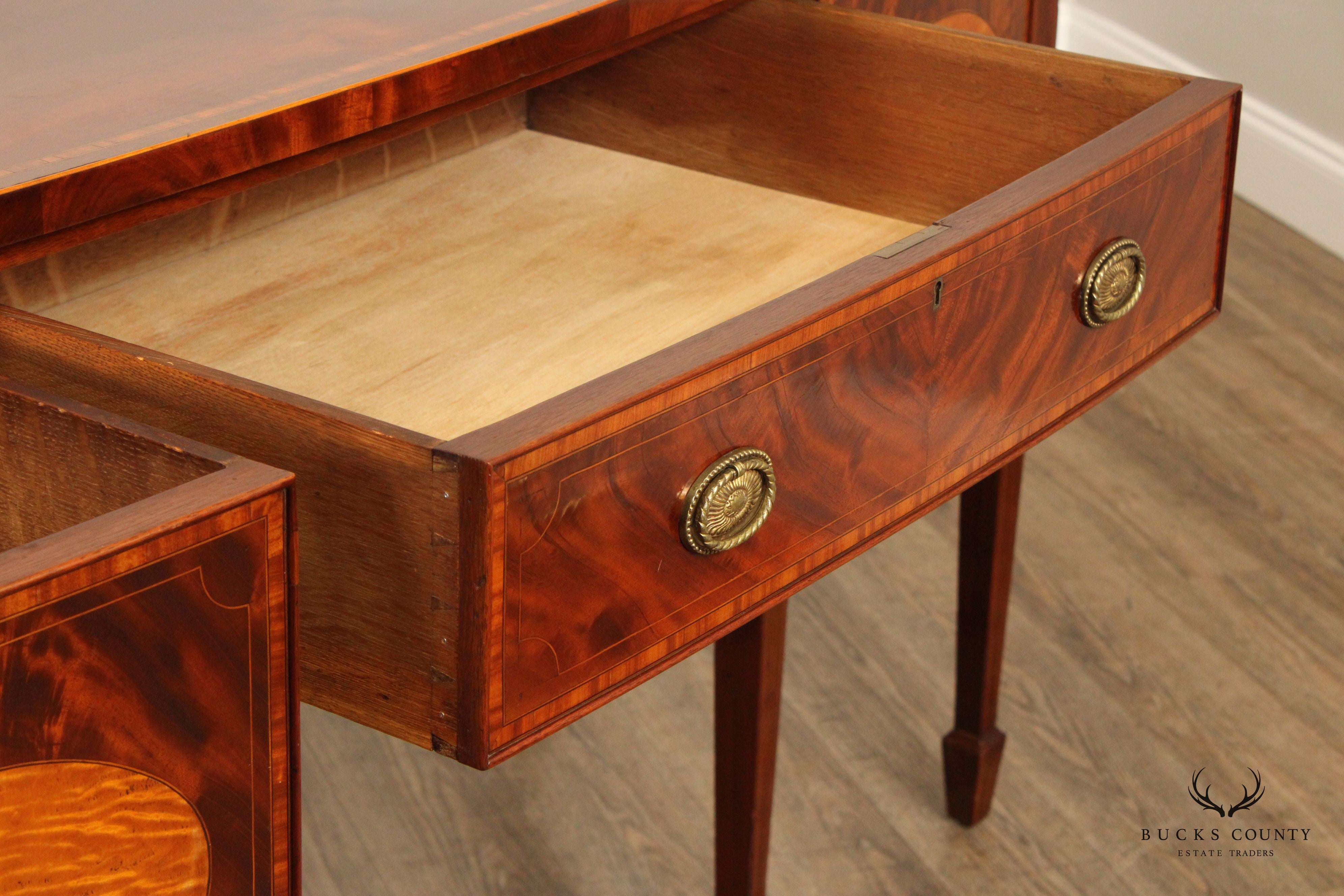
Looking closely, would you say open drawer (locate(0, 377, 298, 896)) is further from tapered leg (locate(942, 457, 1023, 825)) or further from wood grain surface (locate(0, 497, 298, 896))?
tapered leg (locate(942, 457, 1023, 825))

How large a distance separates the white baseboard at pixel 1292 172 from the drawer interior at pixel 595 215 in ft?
5.19

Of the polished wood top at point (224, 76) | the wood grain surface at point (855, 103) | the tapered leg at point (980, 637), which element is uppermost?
the polished wood top at point (224, 76)

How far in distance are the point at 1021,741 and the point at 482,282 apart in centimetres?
73

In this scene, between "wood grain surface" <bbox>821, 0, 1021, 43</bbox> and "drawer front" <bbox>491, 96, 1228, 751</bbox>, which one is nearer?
"drawer front" <bbox>491, 96, 1228, 751</bbox>

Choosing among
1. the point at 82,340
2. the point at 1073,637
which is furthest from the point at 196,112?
the point at 1073,637

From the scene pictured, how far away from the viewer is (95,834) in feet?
1.50

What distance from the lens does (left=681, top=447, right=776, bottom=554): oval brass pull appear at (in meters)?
0.59

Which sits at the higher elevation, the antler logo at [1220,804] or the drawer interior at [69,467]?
the drawer interior at [69,467]

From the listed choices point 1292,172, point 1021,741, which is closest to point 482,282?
point 1021,741

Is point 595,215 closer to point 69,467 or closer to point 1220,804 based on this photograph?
point 69,467

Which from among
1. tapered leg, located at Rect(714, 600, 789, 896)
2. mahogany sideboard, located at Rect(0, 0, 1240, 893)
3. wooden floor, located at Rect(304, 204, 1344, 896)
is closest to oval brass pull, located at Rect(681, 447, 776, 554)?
mahogany sideboard, located at Rect(0, 0, 1240, 893)

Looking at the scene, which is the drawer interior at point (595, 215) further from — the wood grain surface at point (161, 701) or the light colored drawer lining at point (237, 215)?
the wood grain surface at point (161, 701)

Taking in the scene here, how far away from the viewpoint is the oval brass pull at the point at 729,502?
587mm

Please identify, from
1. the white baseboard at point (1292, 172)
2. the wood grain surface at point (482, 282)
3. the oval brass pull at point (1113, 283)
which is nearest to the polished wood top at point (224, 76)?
the wood grain surface at point (482, 282)
